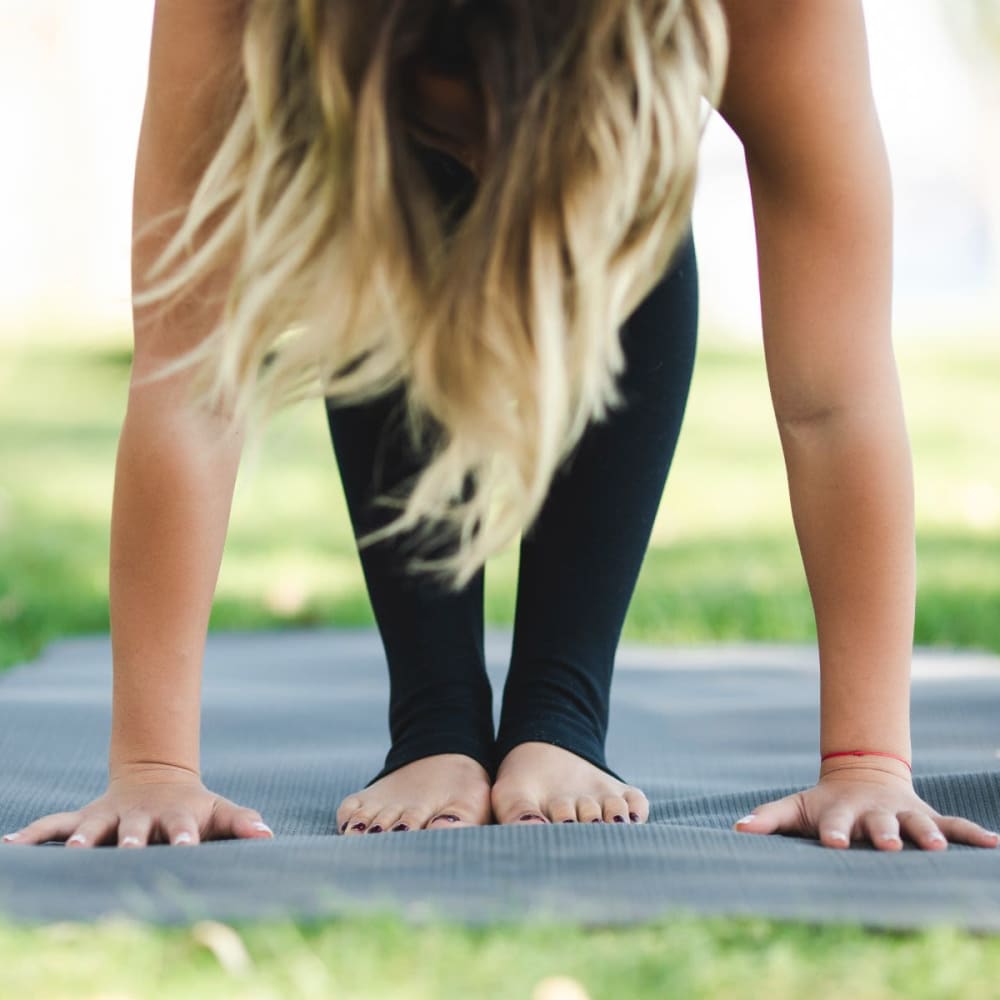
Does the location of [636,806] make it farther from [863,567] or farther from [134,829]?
[134,829]

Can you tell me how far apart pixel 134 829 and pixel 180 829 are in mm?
37

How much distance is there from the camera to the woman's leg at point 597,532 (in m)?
1.62

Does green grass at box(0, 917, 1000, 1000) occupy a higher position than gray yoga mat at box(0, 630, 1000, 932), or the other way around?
green grass at box(0, 917, 1000, 1000)

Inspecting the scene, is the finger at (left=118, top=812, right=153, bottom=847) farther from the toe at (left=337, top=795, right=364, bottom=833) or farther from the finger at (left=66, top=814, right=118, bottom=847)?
the toe at (left=337, top=795, right=364, bottom=833)

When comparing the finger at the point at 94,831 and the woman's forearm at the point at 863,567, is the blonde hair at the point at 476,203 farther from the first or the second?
the finger at the point at 94,831

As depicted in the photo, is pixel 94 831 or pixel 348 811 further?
pixel 348 811

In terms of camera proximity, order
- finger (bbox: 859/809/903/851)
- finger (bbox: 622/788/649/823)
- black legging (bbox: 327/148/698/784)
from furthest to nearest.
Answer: black legging (bbox: 327/148/698/784) < finger (bbox: 622/788/649/823) < finger (bbox: 859/809/903/851)

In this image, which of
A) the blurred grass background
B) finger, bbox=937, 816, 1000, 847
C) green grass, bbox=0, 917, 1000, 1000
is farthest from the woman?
green grass, bbox=0, 917, 1000, 1000

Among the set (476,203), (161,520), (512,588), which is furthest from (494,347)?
(512,588)

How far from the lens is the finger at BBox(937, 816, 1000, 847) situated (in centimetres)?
132

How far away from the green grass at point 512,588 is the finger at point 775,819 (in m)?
0.30

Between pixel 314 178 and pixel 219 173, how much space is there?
0.11 meters

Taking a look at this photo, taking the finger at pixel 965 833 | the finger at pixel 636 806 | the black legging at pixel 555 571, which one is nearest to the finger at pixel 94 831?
the black legging at pixel 555 571

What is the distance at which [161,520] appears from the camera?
53.7 inches
